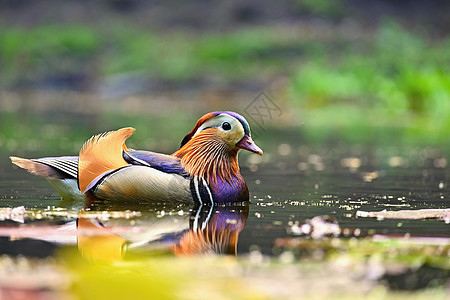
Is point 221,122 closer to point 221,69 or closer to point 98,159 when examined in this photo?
point 98,159

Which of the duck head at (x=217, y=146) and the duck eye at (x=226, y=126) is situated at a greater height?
the duck eye at (x=226, y=126)

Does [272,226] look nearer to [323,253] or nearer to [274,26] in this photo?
[323,253]

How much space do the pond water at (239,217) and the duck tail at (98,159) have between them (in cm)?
23

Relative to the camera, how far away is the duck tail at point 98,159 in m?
6.35

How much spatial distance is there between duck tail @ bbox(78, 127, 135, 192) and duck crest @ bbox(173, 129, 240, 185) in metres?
0.47

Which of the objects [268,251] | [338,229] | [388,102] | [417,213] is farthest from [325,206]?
[388,102]

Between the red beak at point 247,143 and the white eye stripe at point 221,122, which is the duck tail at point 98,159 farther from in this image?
the red beak at point 247,143

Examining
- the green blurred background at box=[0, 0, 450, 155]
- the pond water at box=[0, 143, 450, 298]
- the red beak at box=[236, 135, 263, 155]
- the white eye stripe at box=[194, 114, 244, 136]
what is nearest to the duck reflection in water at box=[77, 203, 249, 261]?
the pond water at box=[0, 143, 450, 298]

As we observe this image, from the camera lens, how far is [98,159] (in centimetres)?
635

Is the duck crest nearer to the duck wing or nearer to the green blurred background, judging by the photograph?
the duck wing

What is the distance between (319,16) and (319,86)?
10106mm

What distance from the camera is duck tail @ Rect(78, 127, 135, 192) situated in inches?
250

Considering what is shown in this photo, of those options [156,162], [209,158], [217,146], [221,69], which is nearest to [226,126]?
[217,146]

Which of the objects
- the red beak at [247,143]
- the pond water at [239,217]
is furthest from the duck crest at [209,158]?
the pond water at [239,217]
